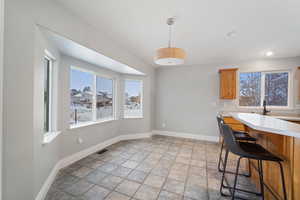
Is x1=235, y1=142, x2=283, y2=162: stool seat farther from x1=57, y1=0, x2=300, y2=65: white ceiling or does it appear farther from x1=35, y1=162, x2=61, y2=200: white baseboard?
x1=35, y1=162, x2=61, y2=200: white baseboard

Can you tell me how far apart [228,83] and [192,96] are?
1134 millimetres

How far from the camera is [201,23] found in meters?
2.00

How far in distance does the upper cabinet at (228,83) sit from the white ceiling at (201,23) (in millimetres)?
742

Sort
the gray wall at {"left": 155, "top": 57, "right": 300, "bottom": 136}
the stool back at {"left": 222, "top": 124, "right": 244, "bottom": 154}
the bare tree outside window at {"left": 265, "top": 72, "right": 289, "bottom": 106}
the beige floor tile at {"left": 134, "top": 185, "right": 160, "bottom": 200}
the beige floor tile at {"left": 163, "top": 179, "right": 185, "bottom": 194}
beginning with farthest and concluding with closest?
the gray wall at {"left": 155, "top": 57, "right": 300, "bottom": 136}, the bare tree outside window at {"left": 265, "top": 72, "right": 289, "bottom": 106}, the beige floor tile at {"left": 163, "top": 179, "right": 185, "bottom": 194}, the beige floor tile at {"left": 134, "top": 185, "right": 160, "bottom": 200}, the stool back at {"left": 222, "top": 124, "right": 244, "bottom": 154}

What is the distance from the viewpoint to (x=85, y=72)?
9.65ft

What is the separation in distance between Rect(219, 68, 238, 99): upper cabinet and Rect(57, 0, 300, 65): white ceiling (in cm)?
74

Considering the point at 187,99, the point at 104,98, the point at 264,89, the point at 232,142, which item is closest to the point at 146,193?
the point at 232,142

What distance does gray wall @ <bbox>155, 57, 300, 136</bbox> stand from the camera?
3.87 metres

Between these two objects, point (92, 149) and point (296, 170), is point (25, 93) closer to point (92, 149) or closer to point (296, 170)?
point (92, 149)

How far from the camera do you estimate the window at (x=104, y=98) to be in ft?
11.0

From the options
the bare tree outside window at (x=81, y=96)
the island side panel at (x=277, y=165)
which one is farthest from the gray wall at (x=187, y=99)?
the bare tree outside window at (x=81, y=96)

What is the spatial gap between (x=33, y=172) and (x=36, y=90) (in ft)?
3.06

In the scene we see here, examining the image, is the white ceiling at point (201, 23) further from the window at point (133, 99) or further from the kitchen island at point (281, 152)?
the kitchen island at point (281, 152)

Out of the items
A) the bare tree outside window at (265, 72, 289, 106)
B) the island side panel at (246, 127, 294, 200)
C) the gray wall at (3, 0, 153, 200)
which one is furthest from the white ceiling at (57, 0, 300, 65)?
the island side panel at (246, 127, 294, 200)
